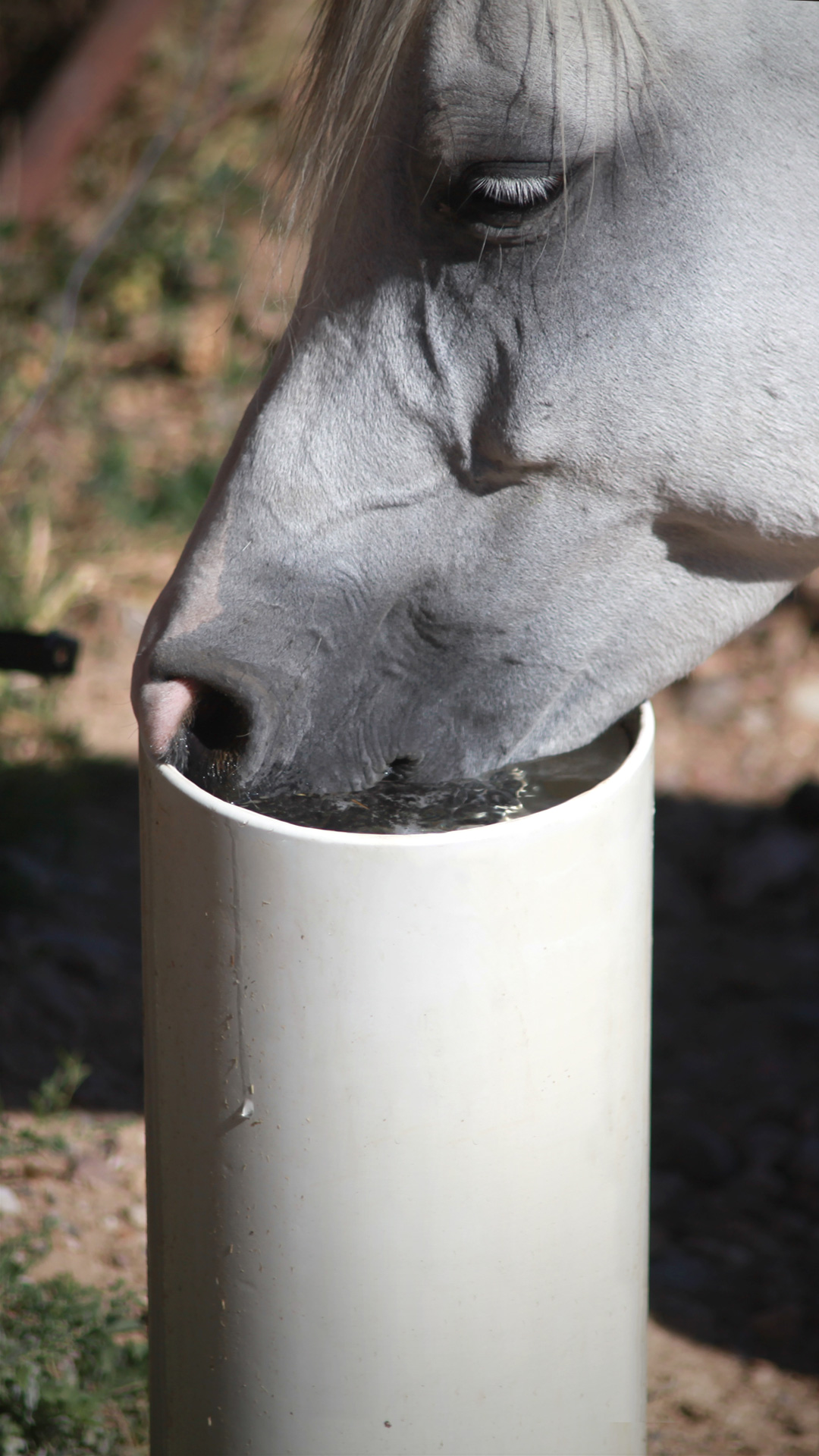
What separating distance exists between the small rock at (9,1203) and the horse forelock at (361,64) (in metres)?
1.13

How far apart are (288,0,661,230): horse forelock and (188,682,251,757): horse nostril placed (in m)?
0.43

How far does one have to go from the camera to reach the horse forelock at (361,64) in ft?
3.15

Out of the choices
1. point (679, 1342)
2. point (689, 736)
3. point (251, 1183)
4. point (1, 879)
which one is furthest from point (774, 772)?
point (251, 1183)

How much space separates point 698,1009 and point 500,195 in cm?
152

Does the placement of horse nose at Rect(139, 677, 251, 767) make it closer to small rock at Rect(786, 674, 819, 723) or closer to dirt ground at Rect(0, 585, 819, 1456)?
dirt ground at Rect(0, 585, 819, 1456)

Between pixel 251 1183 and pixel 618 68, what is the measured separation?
2.78 feet

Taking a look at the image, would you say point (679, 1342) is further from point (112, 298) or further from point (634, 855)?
point (112, 298)

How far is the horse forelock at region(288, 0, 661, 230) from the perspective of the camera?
96cm

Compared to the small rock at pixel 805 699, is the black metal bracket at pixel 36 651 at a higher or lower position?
higher

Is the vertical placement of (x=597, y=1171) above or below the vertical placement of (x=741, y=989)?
above

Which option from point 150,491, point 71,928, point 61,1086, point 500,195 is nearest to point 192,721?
point 500,195

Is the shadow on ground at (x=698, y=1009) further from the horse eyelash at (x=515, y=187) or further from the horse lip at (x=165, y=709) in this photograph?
the horse eyelash at (x=515, y=187)

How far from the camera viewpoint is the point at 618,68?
96 cm

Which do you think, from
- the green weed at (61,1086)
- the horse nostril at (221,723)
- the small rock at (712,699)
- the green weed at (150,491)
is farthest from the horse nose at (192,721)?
the green weed at (150,491)
